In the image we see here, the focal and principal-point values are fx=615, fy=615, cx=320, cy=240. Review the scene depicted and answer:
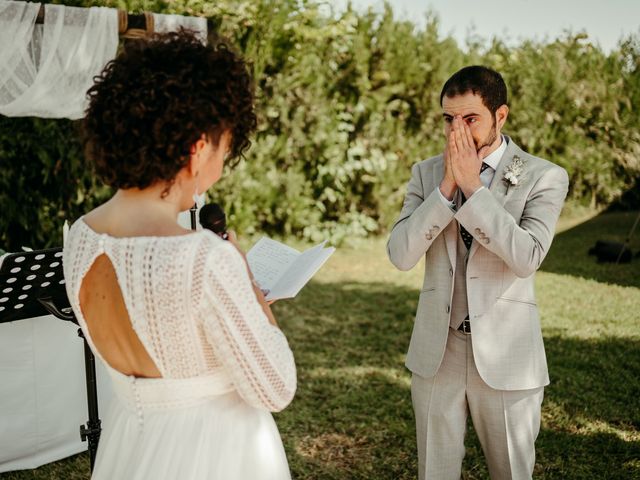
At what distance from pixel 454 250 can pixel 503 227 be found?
1.06 ft

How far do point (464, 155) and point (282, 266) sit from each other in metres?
0.89

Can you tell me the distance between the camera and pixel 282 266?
2389mm

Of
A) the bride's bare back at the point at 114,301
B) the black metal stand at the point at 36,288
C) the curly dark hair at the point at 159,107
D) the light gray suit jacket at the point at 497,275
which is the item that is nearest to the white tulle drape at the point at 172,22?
the black metal stand at the point at 36,288

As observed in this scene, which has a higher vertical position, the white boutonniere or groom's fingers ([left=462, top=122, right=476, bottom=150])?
groom's fingers ([left=462, top=122, right=476, bottom=150])

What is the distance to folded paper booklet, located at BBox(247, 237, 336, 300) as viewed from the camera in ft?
7.05

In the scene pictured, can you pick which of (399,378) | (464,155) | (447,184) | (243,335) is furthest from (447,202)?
(399,378)

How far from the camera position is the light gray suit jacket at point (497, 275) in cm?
261

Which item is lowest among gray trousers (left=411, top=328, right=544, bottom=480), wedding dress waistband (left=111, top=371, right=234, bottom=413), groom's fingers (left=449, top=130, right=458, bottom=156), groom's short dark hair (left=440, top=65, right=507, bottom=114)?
gray trousers (left=411, top=328, right=544, bottom=480)

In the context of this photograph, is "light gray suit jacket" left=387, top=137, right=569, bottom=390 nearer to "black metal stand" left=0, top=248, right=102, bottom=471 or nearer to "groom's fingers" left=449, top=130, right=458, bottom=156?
"groom's fingers" left=449, top=130, right=458, bottom=156

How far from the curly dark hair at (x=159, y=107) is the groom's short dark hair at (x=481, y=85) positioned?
4.41ft

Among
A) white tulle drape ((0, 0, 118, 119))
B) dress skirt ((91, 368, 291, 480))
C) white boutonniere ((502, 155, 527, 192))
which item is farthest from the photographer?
white tulle drape ((0, 0, 118, 119))

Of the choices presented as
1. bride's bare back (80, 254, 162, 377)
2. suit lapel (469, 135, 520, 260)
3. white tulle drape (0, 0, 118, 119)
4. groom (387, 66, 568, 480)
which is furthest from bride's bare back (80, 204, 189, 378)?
white tulle drape (0, 0, 118, 119)

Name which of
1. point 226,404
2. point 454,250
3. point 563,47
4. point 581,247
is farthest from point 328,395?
point 563,47

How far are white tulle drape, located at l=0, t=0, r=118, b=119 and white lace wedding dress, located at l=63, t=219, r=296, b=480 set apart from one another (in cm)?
351
